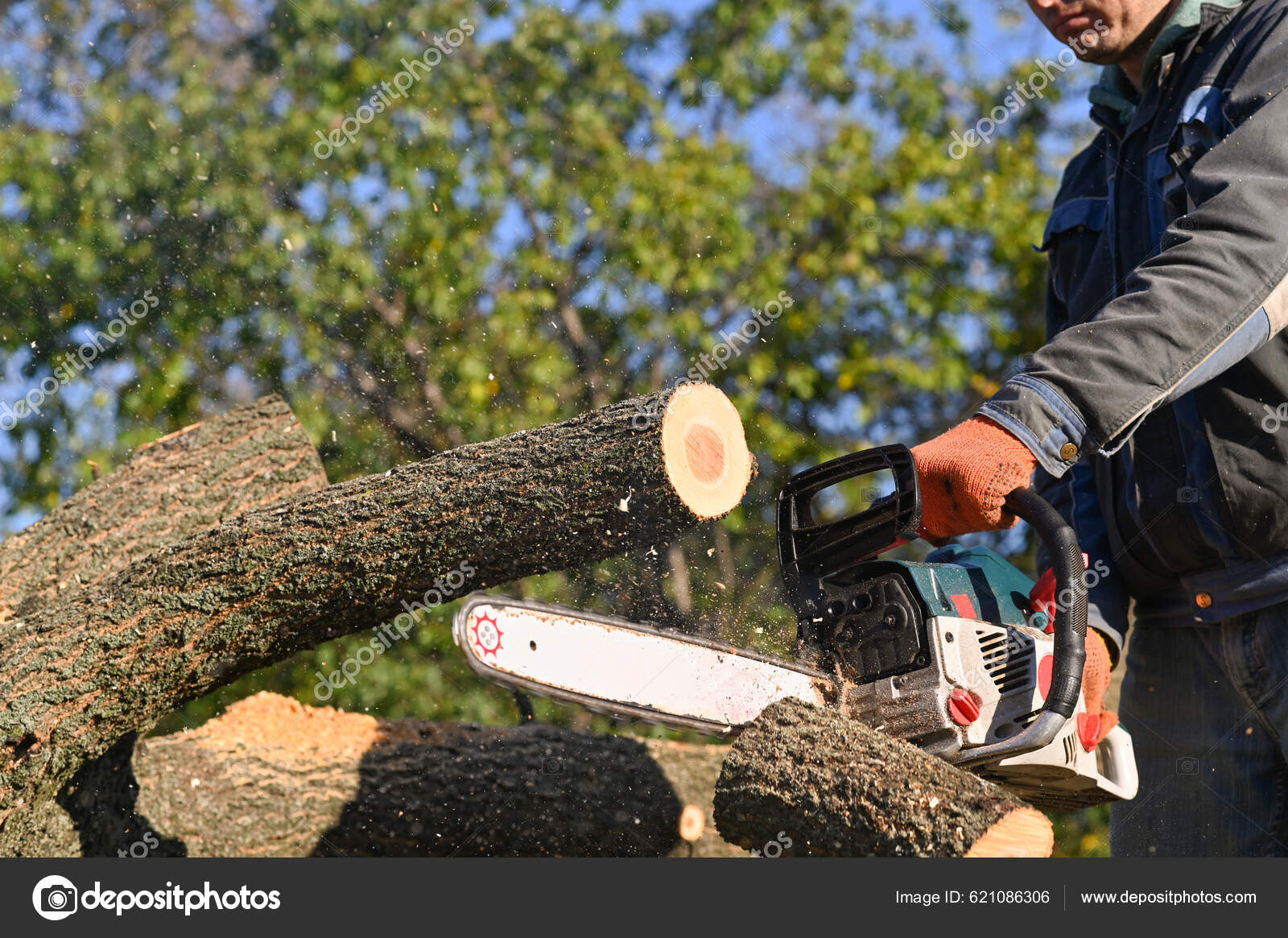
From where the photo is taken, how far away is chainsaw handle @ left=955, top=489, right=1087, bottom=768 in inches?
57.4

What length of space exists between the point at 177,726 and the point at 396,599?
12.2 feet

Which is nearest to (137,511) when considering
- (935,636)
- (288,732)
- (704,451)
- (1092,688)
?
(288,732)

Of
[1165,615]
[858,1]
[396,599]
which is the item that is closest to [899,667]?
[1165,615]

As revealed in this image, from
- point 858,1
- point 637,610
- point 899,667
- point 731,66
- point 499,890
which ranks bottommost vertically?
point 499,890

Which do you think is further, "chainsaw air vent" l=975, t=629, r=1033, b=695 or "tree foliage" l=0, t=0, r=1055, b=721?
"tree foliage" l=0, t=0, r=1055, b=721

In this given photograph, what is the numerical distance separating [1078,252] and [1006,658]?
0.80 meters

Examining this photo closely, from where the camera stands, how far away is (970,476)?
1.38m

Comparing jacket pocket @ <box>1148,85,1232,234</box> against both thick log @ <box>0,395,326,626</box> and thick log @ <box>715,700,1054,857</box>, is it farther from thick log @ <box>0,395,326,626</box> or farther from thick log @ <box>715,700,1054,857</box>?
thick log @ <box>0,395,326,626</box>

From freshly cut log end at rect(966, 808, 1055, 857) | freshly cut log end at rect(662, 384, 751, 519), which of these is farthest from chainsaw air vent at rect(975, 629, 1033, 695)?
freshly cut log end at rect(662, 384, 751, 519)

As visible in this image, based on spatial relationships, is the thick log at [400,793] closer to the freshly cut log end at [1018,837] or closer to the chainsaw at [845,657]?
the chainsaw at [845,657]

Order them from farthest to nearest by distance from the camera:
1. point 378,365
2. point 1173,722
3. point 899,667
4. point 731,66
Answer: point 731,66, point 378,365, point 1173,722, point 899,667

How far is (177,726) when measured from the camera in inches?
205

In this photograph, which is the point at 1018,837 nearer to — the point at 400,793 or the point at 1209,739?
the point at 1209,739

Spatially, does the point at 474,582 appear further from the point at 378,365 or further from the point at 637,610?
the point at 378,365
